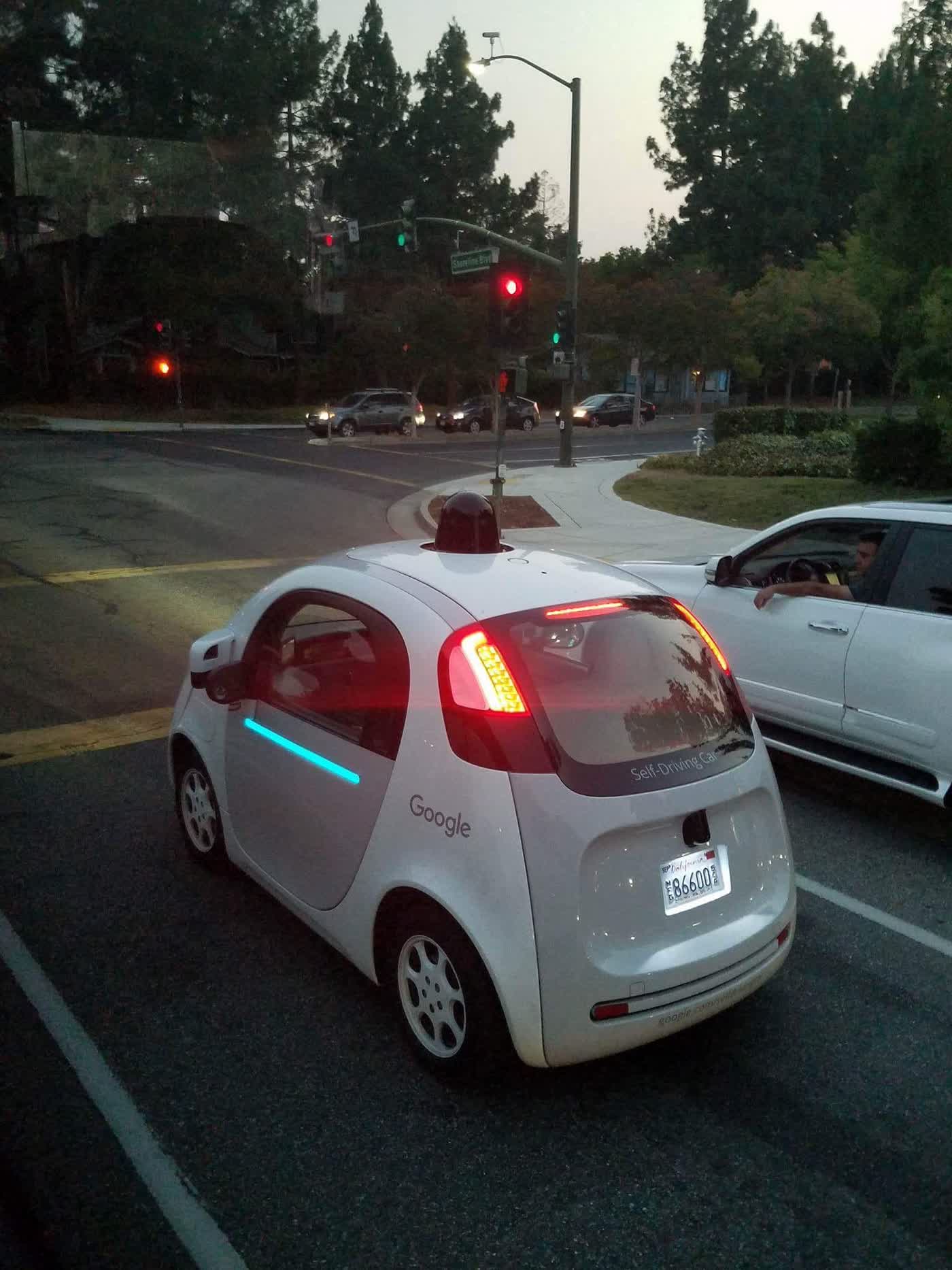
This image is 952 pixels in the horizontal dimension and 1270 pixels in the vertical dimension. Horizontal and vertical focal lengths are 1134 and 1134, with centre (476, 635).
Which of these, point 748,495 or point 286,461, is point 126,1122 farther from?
point 286,461

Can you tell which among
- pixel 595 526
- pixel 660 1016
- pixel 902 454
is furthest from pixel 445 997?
pixel 902 454

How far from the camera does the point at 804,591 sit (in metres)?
6.30

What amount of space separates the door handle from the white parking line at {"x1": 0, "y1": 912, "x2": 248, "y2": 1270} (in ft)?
13.5

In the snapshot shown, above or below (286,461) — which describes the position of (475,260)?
above

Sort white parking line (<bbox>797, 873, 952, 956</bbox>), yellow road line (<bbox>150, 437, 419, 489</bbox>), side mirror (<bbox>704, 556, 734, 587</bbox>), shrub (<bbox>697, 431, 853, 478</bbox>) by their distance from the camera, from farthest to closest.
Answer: shrub (<bbox>697, 431, 853, 478</bbox>)
yellow road line (<bbox>150, 437, 419, 489</bbox>)
side mirror (<bbox>704, 556, 734, 587</bbox>)
white parking line (<bbox>797, 873, 952, 956</bbox>)

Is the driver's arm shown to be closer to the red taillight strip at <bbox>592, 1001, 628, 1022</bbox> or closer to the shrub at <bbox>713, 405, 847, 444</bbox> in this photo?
the red taillight strip at <bbox>592, 1001, 628, 1022</bbox>

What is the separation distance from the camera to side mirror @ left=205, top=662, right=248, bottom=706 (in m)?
4.60

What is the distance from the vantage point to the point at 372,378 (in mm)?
58500

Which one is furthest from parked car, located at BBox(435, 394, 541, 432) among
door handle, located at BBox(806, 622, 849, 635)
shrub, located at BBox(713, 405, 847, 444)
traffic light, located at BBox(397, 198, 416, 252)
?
door handle, located at BBox(806, 622, 849, 635)

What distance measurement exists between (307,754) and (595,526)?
1511cm

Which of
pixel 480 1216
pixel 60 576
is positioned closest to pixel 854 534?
pixel 480 1216

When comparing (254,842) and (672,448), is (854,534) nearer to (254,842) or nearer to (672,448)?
(254,842)

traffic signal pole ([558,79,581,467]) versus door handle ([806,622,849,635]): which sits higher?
traffic signal pole ([558,79,581,467])

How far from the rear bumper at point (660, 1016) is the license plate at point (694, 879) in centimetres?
24
